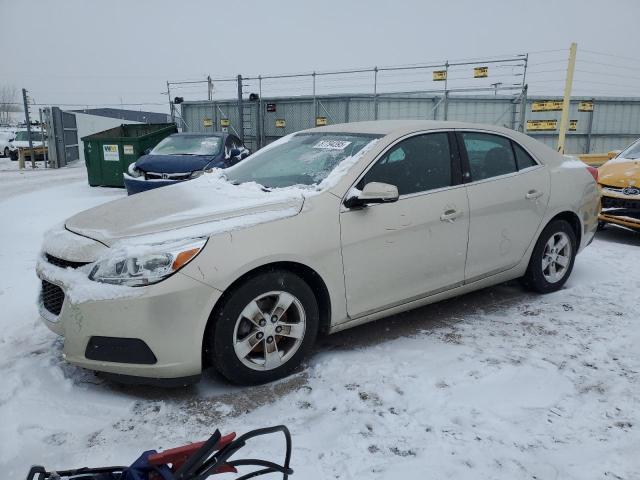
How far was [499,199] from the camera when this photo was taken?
3.96 m

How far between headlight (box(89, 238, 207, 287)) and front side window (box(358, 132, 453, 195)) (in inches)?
50.1

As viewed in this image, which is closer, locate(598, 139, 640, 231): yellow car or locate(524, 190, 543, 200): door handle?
locate(524, 190, 543, 200): door handle

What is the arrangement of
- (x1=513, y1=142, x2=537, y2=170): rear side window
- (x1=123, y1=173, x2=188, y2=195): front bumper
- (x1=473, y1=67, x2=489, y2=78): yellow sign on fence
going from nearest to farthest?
(x1=513, y1=142, x2=537, y2=170): rear side window
(x1=123, y1=173, x2=188, y2=195): front bumper
(x1=473, y1=67, x2=489, y2=78): yellow sign on fence

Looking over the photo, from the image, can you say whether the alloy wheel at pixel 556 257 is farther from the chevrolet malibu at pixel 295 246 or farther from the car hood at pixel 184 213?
the car hood at pixel 184 213

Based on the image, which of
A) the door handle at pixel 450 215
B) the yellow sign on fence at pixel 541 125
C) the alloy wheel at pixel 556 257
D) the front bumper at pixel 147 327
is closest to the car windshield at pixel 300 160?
the door handle at pixel 450 215

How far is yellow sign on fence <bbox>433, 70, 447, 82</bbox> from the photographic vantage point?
1211 cm

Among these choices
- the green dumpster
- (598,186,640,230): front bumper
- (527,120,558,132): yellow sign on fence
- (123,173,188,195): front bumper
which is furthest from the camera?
the green dumpster

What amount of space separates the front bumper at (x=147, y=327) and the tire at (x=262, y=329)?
105mm

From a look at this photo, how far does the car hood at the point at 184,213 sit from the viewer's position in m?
2.82

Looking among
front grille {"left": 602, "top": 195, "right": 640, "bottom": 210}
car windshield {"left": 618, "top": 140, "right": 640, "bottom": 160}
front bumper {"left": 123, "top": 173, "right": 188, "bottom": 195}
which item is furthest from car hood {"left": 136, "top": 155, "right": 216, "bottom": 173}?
car windshield {"left": 618, "top": 140, "right": 640, "bottom": 160}

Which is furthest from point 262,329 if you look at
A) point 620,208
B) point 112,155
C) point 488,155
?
point 112,155

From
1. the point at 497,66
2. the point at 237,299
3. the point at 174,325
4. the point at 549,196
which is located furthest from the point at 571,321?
the point at 497,66

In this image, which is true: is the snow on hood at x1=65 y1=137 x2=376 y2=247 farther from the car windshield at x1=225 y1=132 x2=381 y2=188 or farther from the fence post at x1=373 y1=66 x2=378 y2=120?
the fence post at x1=373 y1=66 x2=378 y2=120

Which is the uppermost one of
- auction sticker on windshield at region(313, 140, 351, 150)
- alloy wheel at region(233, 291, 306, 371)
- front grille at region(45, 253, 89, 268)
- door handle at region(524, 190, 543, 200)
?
auction sticker on windshield at region(313, 140, 351, 150)
